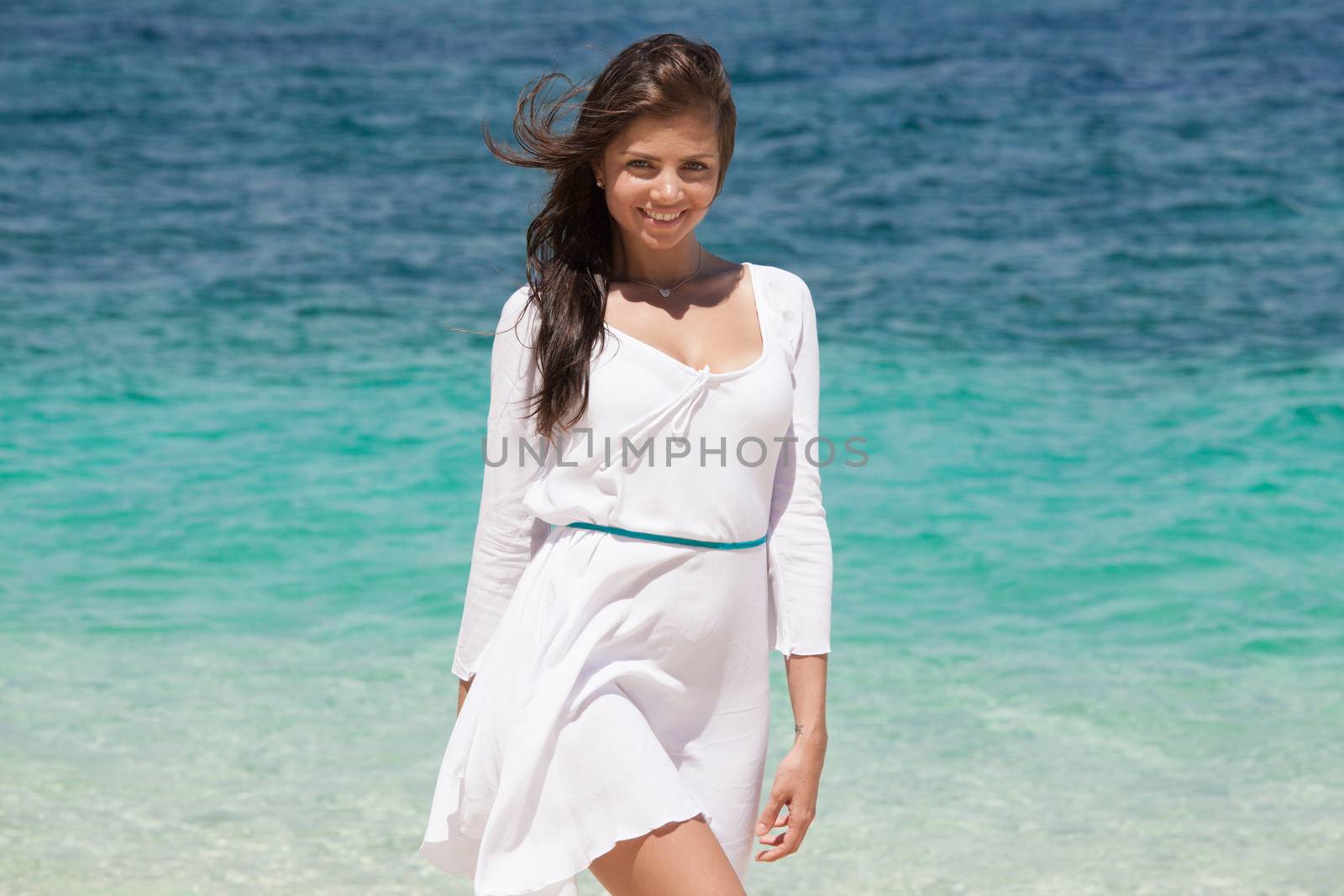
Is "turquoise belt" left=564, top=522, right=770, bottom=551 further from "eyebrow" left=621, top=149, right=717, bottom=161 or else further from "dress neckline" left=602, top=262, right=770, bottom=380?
"eyebrow" left=621, top=149, right=717, bottom=161

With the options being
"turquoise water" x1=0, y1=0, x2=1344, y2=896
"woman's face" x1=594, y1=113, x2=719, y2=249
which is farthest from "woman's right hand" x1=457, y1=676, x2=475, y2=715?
"turquoise water" x1=0, y1=0, x2=1344, y2=896

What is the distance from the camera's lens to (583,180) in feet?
8.25

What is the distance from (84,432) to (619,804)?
6821 mm

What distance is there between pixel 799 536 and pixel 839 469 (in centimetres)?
541

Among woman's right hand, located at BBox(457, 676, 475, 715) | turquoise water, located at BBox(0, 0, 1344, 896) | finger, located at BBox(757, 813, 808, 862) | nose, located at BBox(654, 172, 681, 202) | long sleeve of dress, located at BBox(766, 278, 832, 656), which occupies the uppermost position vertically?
nose, located at BBox(654, 172, 681, 202)

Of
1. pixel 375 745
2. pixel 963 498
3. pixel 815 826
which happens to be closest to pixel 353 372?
pixel 963 498

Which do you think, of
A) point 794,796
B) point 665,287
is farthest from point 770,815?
point 665,287

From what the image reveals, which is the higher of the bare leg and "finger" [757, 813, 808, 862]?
the bare leg

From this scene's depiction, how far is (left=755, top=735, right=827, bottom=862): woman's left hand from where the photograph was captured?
241 cm

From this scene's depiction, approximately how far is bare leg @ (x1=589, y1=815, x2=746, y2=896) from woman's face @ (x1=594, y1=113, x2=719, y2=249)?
35.9 inches

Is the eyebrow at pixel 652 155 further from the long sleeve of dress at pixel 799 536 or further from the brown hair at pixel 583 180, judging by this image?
the long sleeve of dress at pixel 799 536

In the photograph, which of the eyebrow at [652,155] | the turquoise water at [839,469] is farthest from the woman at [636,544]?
the turquoise water at [839,469]

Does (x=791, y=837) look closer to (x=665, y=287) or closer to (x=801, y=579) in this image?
(x=801, y=579)

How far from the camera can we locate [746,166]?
1552 centimetres
